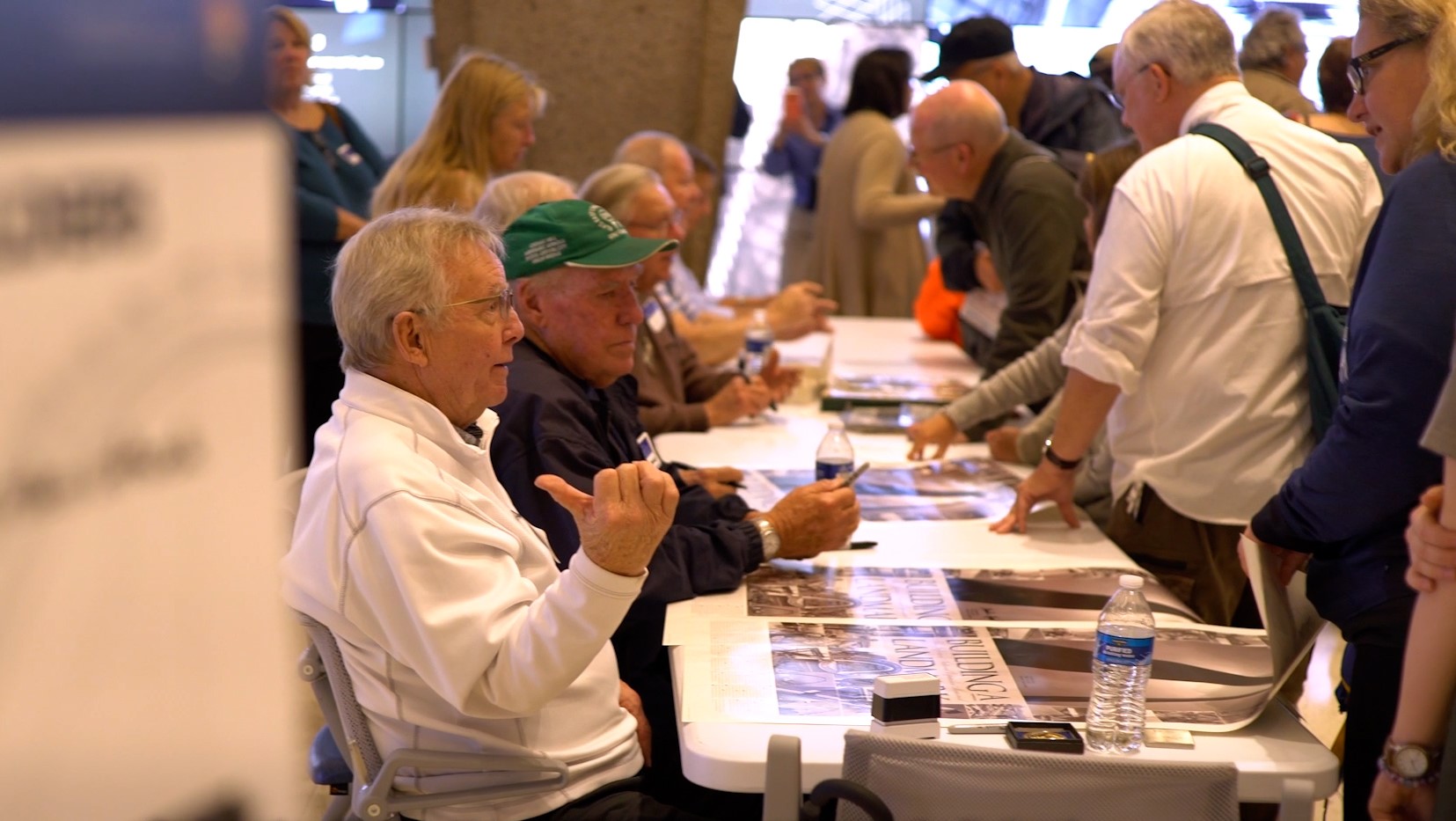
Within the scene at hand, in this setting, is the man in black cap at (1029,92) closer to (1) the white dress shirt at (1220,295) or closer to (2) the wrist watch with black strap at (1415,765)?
(1) the white dress shirt at (1220,295)

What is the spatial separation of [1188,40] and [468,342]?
149 centimetres

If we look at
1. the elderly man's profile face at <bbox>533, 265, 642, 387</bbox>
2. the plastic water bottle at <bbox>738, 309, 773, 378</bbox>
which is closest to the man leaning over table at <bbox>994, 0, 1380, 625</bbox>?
the elderly man's profile face at <bbox>533, 265, 642, 387</bbox>

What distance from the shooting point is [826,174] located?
6184 millimetres

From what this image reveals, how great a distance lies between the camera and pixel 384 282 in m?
1.67

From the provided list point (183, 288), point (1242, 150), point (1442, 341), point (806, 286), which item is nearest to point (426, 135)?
point (806, 286)

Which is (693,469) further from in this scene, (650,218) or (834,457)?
(650,218)

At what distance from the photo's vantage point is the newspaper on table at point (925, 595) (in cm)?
201

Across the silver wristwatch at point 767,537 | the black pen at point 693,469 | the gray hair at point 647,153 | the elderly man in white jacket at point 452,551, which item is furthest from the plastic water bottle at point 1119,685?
the gray hair at point 647,153

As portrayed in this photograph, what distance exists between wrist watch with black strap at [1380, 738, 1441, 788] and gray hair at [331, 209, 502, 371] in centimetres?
128

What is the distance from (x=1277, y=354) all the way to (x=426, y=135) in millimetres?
2320

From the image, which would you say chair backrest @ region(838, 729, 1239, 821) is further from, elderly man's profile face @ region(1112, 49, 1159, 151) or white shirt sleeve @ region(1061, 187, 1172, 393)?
elderly man's profile face @ region(1112, 49, 1159, 151)

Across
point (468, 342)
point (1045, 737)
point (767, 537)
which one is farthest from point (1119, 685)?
point (468, 342)

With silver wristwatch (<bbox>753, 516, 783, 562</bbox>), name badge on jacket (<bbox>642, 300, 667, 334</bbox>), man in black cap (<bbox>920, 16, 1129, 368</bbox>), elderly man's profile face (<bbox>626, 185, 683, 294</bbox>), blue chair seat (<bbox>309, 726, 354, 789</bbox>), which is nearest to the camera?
blue chair seat (<bbox>309, 726, 354, 789</bbox>)

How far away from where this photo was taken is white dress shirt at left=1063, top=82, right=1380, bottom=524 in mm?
2273
